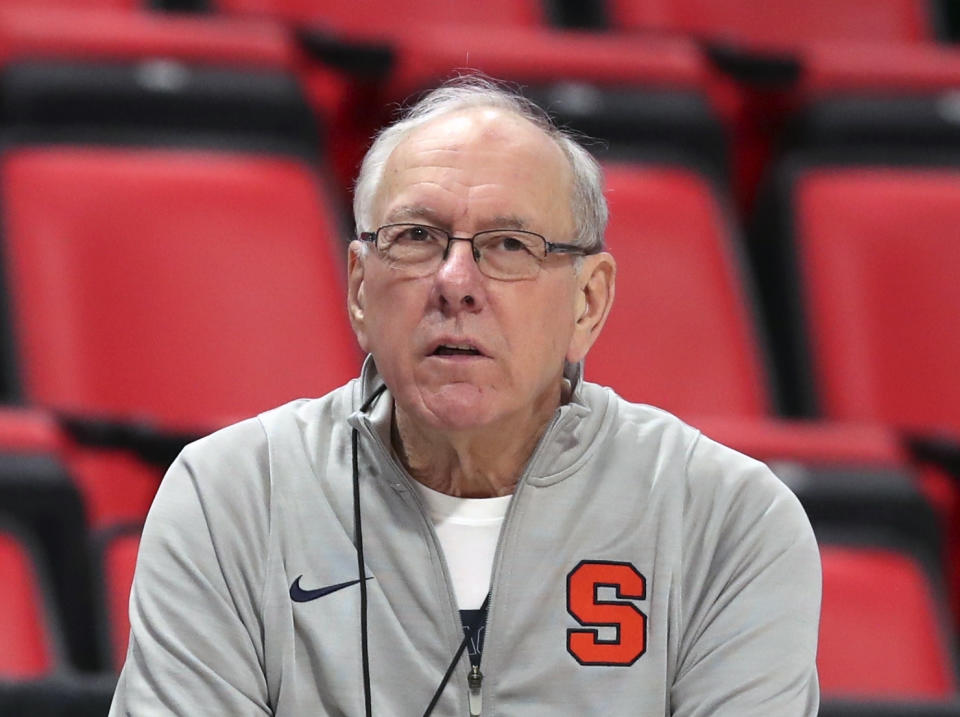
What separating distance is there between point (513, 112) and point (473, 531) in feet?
0.56

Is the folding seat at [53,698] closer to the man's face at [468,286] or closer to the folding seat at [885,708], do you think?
the man's face at [468,286]

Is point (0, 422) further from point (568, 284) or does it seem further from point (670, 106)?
point (670, 106)

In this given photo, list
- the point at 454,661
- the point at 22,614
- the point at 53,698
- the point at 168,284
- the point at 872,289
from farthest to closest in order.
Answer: the point at 872,289 < the point at 168,284 < the point at 22,614 < the point at 53,698 < the point at 454,661

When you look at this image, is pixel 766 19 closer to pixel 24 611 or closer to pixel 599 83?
pixel 599 83

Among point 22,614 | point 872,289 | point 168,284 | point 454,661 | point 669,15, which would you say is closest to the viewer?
point 454,661

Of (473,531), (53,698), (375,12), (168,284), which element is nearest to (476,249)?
(473,531)

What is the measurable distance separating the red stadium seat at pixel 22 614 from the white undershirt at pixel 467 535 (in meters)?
0.31

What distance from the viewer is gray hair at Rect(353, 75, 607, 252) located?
617 millimetres

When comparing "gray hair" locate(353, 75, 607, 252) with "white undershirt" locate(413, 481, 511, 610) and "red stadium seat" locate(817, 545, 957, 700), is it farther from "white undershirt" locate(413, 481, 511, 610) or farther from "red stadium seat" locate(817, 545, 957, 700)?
"red stadium seat" locate(817, 545, 957, 700)

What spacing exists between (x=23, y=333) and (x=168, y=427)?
0.15 m

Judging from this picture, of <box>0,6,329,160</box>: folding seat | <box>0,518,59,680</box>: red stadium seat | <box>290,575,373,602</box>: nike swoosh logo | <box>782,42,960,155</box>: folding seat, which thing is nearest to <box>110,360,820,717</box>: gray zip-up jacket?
<box>290,575,373,602</box>: nike swoosh logo

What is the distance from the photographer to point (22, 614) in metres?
0.85

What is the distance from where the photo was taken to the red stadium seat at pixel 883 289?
3.81 ft

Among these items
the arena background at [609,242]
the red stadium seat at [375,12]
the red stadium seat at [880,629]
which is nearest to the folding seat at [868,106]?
the arena background at [609,242]
